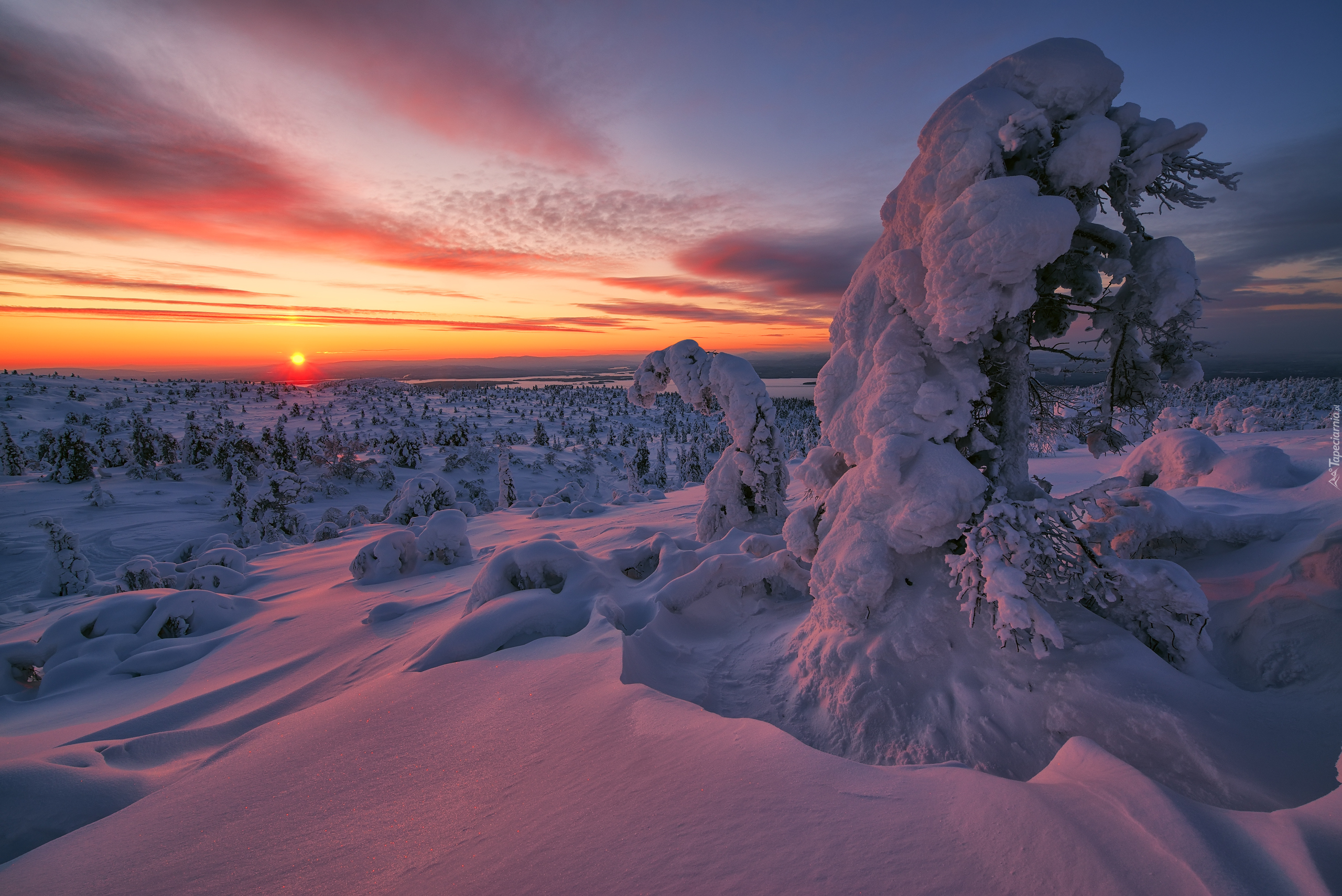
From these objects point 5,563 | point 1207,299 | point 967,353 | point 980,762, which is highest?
point 1207,299

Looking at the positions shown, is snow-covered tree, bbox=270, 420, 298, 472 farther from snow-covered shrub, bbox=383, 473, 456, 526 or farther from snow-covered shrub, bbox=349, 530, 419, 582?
snow-covered shrub, bbox=349, 530, 419, 582

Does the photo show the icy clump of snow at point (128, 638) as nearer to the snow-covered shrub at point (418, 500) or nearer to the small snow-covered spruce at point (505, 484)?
the snow-covered shrub at point (418, 500)

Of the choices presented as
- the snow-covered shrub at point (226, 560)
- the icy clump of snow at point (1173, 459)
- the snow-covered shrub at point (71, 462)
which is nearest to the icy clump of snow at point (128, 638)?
the snow-covered shrub at point (226, 560)

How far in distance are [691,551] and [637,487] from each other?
31731 mm

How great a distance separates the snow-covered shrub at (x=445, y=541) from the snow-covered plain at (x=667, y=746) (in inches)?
102

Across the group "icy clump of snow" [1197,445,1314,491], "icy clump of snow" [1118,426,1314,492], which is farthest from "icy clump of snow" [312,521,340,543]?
"icy clump of snow" [1197,445,1314,491]

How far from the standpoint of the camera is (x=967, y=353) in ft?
13.1

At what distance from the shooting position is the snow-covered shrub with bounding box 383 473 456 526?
19.9m

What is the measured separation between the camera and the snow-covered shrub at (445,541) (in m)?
9.56

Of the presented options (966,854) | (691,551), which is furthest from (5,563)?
(966,854)

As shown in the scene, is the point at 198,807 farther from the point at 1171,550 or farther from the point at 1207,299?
the point at 1171,550

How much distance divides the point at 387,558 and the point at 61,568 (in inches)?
409

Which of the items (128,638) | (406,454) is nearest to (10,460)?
(406,454)

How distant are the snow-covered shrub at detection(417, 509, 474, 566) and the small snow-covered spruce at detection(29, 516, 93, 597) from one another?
33.6 ft
